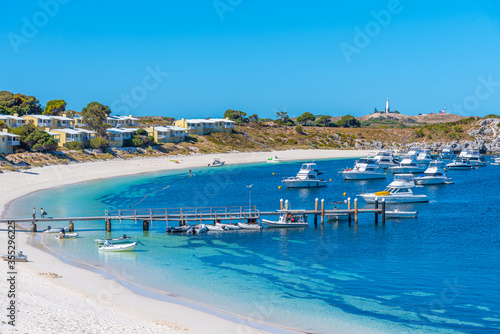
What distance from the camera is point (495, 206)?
6512 cm

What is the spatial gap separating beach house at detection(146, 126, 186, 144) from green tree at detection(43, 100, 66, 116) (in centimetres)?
3542

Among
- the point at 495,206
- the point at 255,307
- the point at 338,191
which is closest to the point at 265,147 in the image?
the point at 338,191

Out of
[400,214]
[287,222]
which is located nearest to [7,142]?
[287,222]

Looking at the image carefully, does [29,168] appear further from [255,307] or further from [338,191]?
[255,307]

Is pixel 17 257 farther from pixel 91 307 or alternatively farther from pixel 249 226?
pixel 249 226

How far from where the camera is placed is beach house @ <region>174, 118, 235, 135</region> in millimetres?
153500

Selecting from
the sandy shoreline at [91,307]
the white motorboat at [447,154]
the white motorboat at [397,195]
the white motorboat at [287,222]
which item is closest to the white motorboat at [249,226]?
the white motorboat at [287,222]

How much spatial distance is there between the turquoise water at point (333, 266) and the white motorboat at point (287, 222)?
1380 millimetres

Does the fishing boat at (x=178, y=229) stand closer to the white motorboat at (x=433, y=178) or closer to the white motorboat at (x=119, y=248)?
the white motorboat at (x=119, y=248)

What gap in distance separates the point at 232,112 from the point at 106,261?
153367mm

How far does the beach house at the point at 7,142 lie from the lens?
95.0 metres

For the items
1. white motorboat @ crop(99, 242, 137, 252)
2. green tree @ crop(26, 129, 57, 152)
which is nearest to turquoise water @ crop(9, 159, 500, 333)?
white motorboat @ crop(99, 242, 137, 252)

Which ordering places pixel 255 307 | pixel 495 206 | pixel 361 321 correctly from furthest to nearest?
pixel 495 206 < pixel 255 307 < pixel 361 321

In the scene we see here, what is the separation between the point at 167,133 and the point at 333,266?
10637 centimetres
